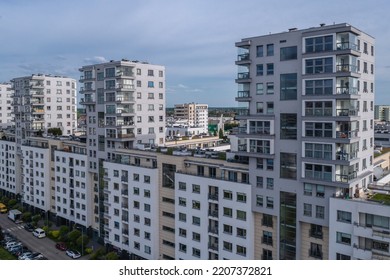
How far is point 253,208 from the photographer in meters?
13.5

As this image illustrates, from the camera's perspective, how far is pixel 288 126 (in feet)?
40.8

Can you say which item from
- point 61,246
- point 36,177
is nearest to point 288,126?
point 61,246

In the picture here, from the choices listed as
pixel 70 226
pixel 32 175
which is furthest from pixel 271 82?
pixel 32 175

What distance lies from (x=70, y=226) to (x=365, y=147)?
1869cm

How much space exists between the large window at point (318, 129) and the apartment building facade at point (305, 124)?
1.2 inches

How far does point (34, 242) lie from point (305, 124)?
704 inches

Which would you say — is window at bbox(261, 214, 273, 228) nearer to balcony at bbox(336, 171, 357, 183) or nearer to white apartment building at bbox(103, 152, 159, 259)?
balcony at bbox(336, 171, 357, 183)

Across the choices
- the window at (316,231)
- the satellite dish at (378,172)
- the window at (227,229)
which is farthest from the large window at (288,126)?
the satellite dish at (378,172)

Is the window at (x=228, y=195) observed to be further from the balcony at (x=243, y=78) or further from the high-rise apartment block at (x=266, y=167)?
the balcony at (x=243, y=78)

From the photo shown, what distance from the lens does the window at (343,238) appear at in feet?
36.1

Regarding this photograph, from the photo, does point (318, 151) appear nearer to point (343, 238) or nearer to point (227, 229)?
point (343, 238)

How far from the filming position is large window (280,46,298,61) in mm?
12225

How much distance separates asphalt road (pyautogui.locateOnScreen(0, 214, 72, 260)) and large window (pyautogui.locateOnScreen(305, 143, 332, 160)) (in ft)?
46.8

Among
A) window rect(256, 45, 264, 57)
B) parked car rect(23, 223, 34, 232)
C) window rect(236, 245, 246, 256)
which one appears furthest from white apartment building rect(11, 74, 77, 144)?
window rect(256, 45, 264, 57)
